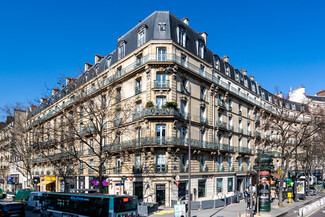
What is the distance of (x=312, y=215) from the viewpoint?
2278cm

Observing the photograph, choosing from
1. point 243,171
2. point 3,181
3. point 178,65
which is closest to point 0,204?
point 178,65

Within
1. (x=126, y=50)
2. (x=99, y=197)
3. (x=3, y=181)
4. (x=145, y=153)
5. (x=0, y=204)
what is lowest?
(x=3, y=181)

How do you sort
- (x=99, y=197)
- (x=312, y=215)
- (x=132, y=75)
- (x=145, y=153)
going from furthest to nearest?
1. (x=132, y=75)
2. (x=145, y=153)
3. (x=312, y=215)
4. (x=99, y=197)

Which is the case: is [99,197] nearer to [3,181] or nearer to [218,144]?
[218,144]

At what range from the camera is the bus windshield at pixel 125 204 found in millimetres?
16375

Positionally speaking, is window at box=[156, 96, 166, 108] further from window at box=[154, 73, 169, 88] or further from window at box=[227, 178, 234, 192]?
window at box=[227, 178, 234, 192]

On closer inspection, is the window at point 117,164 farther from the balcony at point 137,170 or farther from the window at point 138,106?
the window at point 138,106

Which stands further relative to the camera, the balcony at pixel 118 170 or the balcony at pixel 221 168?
the balcony at pixel 221 168

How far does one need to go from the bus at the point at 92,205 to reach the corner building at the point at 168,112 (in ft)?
19.6

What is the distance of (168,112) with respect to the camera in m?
27.5

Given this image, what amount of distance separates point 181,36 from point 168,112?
9.37m

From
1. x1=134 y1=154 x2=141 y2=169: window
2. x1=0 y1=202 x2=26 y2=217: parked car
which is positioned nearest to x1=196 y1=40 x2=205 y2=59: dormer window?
x1=134 y1=154 x2=141 y2=169: window

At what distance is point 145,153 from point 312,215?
15671 mm

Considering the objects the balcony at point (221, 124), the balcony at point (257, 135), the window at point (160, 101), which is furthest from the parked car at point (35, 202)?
the balcony at point (257, 135)
